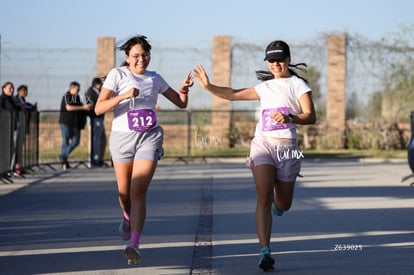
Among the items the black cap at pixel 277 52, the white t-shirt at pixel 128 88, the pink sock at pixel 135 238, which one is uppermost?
the black cap at pixel 277 52

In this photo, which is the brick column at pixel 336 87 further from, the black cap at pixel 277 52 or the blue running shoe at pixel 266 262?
the blue running shoe at pixel 266 262

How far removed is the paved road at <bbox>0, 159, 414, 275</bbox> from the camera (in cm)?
833

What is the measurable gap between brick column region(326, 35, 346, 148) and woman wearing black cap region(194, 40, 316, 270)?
854 inches

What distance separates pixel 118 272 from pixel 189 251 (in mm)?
1352

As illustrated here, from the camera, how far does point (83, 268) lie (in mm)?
8086

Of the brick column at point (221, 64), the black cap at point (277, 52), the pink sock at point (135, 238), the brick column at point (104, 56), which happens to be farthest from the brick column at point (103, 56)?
the pink sock at point (135, 238)

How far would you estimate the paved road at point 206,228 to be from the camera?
8.33 metres

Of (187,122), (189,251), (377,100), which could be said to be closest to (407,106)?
(377,100)

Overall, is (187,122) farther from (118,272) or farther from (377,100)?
(118,272)

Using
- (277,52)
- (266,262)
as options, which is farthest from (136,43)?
(266,262)

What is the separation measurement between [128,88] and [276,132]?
136 cm

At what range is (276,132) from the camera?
27.4ft

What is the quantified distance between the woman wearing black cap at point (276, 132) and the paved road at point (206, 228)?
58cm

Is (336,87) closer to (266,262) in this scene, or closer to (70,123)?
(70,123)
